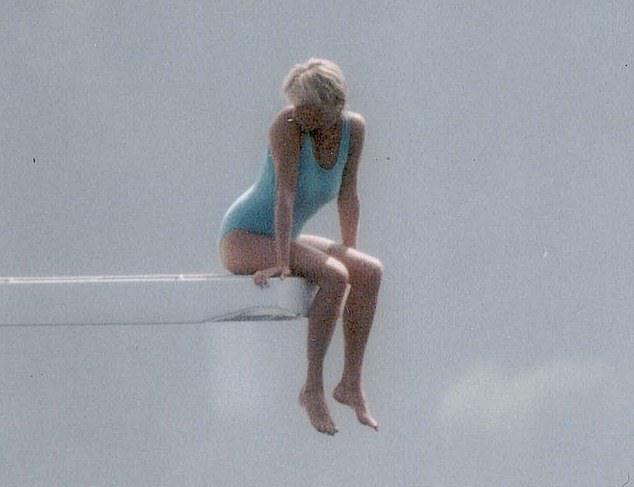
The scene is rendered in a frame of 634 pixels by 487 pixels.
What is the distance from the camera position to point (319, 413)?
8.80 m

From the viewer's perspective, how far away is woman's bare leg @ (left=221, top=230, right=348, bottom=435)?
8.71 m

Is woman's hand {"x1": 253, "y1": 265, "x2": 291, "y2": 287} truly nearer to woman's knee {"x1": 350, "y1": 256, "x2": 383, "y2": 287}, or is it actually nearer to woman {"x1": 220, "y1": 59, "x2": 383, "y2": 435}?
woman {"x1": 220, "y1": 59, "x2": 383, "y2": 435}

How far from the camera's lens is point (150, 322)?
8.85m

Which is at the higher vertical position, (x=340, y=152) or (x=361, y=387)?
(x=340, y=152)

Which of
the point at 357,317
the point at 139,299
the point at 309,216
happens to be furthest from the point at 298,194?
the point at 139,299

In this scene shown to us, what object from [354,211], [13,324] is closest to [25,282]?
[13,324]

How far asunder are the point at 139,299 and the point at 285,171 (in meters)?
1.04

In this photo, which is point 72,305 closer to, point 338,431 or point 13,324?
point 13,324

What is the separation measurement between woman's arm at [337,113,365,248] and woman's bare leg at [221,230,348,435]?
0.32 metres

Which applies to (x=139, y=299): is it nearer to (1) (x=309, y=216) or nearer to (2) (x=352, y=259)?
(1) (x=309, y=216)

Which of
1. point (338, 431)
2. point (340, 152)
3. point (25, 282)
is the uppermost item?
point (340, 152)

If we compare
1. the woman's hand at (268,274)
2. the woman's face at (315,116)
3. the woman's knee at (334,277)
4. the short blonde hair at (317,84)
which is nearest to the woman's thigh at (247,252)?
the woman's hand at (268,274)

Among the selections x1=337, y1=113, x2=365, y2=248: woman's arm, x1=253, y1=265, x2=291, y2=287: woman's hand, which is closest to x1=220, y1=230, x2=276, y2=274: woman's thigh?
x1=253, y1=265, x2=291, y2=287: woman's hand

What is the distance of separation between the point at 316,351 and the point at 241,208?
35.4 inches
